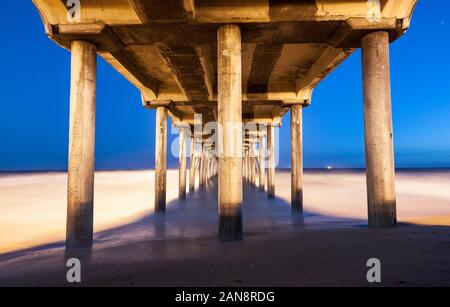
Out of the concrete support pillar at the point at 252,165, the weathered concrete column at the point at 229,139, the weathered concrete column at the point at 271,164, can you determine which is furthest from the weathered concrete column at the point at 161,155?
the concrete support pillar at the point at 252,165

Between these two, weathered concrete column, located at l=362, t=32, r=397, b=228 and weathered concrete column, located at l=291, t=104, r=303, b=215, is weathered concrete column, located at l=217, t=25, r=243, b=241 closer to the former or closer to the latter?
weathered concrete column, located at l=362, t=32, r=397, b=228

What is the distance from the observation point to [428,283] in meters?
3.25

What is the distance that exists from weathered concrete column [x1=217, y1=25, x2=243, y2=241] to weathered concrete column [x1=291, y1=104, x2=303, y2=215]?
6902 mm

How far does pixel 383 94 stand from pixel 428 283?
4.63 meters

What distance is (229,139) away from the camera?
635 centimetres

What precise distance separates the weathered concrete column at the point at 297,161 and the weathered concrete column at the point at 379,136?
5.88 meters

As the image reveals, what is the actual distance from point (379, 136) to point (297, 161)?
630 cm

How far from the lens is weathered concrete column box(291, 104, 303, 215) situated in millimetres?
12758

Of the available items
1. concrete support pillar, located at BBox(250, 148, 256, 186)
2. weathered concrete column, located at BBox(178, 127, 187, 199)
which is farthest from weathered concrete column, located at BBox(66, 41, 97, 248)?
concrete support pillar, located at BBox(250, 148, 256, 186)

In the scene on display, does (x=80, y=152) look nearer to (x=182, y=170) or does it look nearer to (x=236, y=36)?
(x=236, y=36)

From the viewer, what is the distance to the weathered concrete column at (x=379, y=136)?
662cm

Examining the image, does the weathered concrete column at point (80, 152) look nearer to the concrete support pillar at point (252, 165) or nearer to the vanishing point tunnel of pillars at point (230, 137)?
the vanishing point tunnel of pillars at point (230, 137)
